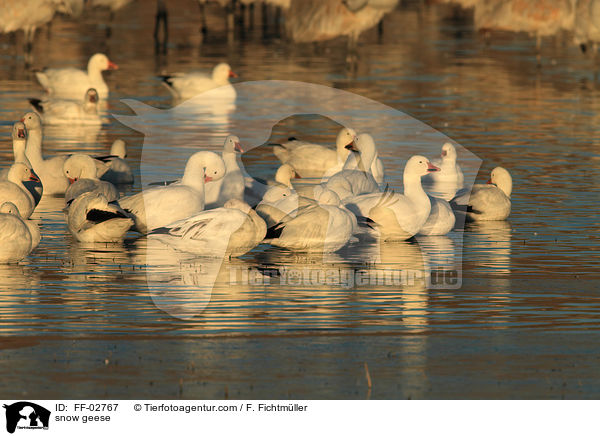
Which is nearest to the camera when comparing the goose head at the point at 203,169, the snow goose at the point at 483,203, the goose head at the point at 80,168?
the goose head at the point at 203,169

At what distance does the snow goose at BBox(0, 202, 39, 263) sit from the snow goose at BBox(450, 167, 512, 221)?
4.77 metres

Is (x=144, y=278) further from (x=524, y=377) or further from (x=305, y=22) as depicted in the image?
(x=305, y=22)

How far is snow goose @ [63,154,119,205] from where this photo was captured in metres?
13.3

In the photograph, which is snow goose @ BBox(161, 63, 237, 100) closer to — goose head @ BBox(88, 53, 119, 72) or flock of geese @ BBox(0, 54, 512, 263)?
goose head @ BBox(88, 53, 119, 72)

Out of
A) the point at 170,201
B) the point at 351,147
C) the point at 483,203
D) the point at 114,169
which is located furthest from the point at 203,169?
the point at 351,147

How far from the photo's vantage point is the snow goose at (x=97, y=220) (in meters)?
12.0

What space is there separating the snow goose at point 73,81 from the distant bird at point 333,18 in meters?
8.15

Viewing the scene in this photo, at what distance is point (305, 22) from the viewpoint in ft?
110

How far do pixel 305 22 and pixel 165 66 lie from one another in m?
5.14

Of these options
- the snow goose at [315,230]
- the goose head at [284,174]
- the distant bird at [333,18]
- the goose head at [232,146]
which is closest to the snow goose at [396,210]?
the snow goose at [315,230]

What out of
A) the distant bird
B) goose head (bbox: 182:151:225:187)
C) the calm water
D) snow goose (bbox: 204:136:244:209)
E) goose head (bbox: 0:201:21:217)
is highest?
the distant bird

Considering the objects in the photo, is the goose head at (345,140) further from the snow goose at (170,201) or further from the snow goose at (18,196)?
the snow goose at (18,196)

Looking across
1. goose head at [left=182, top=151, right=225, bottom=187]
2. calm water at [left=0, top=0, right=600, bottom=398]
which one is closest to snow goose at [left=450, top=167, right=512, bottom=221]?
calm water at [left=0, top=0, right=600, bottom=398]
